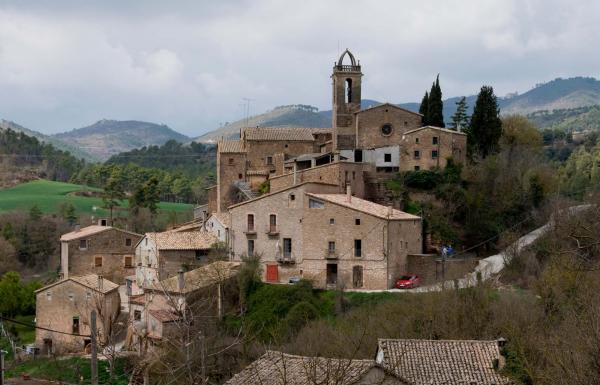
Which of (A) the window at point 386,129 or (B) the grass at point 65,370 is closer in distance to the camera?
(B) the grass at point 65,370

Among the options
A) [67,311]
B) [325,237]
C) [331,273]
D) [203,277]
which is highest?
[325,237]

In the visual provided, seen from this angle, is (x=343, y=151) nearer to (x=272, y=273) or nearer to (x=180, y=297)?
(x=272, y=273)

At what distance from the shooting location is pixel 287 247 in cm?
4175

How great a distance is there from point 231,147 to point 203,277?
47.9ft

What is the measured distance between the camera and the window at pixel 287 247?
4166 cm

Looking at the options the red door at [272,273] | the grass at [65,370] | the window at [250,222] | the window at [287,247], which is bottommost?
the grass at [65,370]

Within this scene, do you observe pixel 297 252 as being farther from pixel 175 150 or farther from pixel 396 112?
pixel 175 150

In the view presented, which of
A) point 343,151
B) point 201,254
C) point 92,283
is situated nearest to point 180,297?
point 201,254

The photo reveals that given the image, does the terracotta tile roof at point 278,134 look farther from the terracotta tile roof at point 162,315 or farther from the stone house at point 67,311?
the terracotta tile roof at point 162,315

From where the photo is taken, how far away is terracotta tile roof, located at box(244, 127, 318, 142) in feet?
176

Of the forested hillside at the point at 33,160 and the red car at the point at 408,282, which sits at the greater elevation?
the forested hillside at the point at 33,160

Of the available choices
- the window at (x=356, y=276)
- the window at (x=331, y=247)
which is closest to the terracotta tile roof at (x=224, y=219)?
the window at (x=331, y=247)

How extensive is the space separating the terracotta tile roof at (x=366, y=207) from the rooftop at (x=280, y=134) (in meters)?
11.4

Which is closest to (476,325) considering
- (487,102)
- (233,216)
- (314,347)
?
(314,347)
